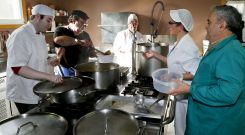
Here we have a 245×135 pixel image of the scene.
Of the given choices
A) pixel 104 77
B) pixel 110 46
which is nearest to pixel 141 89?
pixel 104 77

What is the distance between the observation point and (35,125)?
100 centimetres

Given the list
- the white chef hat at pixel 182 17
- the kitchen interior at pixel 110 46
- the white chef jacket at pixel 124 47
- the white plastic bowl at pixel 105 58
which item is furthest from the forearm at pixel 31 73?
the white chef jacket at pixel 124 47

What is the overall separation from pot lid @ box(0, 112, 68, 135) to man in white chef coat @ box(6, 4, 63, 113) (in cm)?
41

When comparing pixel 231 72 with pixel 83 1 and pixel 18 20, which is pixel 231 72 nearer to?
pixel 18 20

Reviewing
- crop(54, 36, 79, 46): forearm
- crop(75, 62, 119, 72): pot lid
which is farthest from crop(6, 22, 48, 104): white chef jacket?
crop(54, 36, 79, 46): forearm

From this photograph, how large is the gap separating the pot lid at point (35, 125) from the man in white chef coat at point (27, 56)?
0.41 metres

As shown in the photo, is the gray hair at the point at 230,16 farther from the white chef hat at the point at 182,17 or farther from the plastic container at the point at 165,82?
the white chef hat at the point at 182,17

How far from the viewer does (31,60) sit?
1.60 metres

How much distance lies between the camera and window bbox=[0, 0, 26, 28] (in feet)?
10.9

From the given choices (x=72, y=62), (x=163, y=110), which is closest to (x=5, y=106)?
(x=72, y=62)

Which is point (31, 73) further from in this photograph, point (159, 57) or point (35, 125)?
point (159, 57)

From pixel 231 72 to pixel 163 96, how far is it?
1.87 feet

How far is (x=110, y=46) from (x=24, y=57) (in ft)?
9.59

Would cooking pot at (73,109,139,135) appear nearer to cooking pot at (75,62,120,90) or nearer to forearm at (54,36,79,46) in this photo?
cooking pot at (75,62,120,90)
